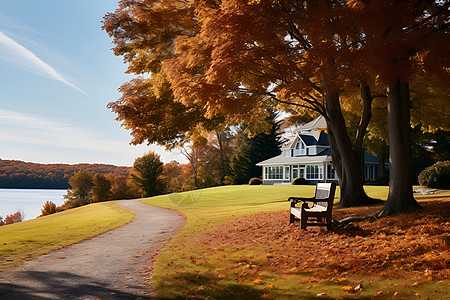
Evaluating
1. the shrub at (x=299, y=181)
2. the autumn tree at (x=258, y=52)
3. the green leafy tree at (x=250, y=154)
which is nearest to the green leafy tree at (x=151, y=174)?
the green leafy tree at (x=250, y=154)

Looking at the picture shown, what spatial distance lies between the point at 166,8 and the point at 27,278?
40.7 ft

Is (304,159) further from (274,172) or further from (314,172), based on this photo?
(274,172)

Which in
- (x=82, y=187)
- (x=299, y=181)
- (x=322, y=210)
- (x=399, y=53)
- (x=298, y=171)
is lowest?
(x=82, y=187)

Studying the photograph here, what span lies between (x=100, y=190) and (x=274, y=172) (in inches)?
1237

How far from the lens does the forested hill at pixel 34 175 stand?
8657cm

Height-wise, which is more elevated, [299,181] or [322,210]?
[299,181]

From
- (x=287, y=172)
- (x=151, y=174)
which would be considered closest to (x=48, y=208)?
(x=151, y=174)

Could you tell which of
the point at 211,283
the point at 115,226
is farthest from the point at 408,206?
the point at 115,226

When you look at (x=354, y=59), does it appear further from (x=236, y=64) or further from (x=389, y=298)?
(x=389, y=298)

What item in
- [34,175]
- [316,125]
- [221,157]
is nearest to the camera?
[316,125]

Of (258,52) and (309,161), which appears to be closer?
(258,52)

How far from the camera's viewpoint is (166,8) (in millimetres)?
15461

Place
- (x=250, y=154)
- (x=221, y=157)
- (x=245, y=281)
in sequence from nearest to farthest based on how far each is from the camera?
(x=245, y=281), (x=250, y=154), (x=221, y=157)

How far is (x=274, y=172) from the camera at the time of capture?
A: 49562mm
